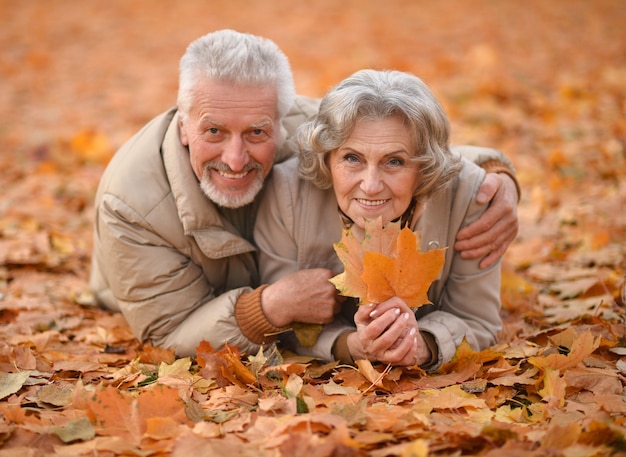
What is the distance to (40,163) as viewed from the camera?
676 centimetres

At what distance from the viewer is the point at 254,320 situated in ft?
9.87

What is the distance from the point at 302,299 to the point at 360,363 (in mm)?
394

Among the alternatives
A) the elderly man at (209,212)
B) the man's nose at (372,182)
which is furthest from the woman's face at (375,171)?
the elderly man at (209,212)

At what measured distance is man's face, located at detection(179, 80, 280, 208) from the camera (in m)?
2.99

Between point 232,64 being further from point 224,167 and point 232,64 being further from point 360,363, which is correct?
point 360,363

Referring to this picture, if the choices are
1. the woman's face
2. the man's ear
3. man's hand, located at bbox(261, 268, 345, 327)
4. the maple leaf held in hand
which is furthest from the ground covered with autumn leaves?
the man's ear

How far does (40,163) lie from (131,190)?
160 inches

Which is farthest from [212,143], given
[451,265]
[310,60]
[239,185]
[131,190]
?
[310,60]

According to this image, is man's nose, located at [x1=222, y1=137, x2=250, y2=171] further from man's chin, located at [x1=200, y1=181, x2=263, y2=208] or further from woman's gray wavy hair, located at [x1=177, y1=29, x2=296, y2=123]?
woman's gray wavy hair, located at [x1=177, y1=29, x2=296, y2=123]

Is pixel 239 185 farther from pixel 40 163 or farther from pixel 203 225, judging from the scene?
pixel 40 163

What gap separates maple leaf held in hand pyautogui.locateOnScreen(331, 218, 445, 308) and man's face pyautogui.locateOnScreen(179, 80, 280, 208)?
78cm

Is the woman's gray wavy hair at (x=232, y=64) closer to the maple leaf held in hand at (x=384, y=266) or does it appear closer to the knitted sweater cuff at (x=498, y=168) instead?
the maple leaf held in hand at (x=384, y=266)

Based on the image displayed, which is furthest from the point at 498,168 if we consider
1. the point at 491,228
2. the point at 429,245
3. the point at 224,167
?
the point at 224,167

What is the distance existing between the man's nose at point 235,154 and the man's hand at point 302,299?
53 cm
